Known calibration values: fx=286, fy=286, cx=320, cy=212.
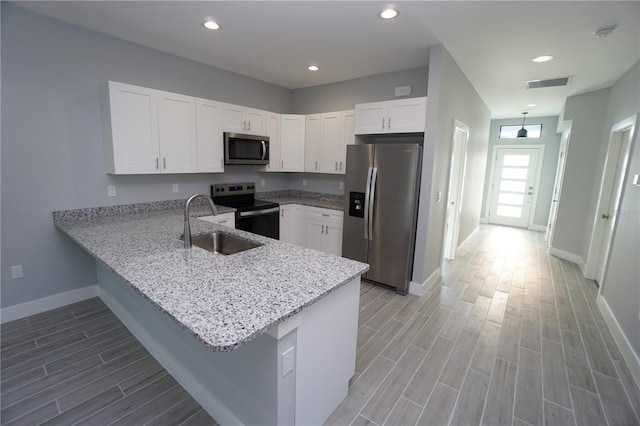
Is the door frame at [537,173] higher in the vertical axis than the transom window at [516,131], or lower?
lower

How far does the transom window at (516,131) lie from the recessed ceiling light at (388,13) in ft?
21.4

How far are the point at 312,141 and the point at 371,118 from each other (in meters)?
1.15

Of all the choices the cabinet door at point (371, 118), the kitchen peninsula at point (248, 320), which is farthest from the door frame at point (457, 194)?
the kitchen peninsula at point (248, 320)

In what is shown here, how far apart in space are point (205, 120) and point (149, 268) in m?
2.42

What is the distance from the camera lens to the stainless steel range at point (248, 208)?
3.75 m

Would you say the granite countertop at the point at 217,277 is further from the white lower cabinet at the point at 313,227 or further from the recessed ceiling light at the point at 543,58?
the recessed ceiling light at the point at 543,58

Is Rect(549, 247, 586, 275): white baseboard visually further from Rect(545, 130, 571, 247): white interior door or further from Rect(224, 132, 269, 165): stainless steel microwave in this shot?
Rect(224, 132, 269, 165): stainless steel microwave

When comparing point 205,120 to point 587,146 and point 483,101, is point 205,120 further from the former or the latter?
point 587,146

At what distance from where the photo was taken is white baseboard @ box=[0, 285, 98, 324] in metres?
2.66

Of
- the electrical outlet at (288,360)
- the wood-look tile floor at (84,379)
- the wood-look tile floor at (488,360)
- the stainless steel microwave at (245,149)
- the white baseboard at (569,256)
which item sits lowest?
the wood-look tile floor at (84,379)

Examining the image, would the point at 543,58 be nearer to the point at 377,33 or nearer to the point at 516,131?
the point at 377,33

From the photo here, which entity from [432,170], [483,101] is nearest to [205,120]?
[432,170]

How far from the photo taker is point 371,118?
3.67 m

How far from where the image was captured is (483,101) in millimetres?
5367
